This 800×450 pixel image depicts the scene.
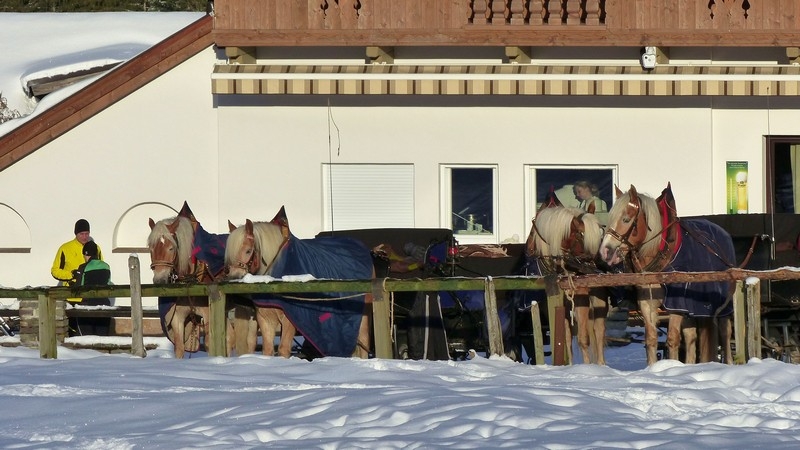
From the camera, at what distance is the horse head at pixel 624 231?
12.5 meters

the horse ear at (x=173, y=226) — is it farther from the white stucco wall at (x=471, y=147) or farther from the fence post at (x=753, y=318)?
the white stucco wall at (x=471, y=147)

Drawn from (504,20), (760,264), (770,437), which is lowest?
(770,437)

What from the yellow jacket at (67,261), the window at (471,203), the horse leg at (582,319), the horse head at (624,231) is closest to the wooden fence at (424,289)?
the horse head at (624,231)

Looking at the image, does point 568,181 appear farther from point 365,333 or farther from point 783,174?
point 365,333

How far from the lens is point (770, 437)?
9.18 meters

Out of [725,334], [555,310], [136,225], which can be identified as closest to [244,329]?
[555,310]

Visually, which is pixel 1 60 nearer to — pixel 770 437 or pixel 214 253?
pixel 214 253

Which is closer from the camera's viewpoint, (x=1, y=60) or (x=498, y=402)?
(x=498, y=402)

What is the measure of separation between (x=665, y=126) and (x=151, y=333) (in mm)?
6631

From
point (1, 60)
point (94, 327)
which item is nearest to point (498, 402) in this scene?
point (94, 327)

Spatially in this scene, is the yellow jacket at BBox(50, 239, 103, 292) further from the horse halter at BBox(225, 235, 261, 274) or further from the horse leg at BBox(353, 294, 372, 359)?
the horse leg at BBox(353, 294, 372, 359)

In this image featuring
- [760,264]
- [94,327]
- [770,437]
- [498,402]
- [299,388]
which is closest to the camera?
[770,437]

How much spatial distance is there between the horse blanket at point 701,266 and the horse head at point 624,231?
37 cm

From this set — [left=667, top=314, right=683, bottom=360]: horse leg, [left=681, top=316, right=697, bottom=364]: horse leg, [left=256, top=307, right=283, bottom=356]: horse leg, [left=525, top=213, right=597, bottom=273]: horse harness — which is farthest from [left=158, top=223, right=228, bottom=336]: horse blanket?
[left=681, top=316, right=697, bottom=364]: horse leg
